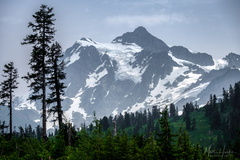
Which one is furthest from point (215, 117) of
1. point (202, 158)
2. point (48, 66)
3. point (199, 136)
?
point (202, 158)

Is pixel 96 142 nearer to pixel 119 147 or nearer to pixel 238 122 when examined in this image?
pixel 119 147

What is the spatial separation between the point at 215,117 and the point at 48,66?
152m

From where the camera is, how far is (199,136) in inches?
6516

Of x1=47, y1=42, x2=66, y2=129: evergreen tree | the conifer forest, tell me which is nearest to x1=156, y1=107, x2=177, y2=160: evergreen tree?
the conifer forest

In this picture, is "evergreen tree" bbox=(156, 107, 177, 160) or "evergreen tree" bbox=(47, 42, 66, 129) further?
"evergreen tree" bbox=(47, 42, 66, 129)

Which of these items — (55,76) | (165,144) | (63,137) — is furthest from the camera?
(55,76)

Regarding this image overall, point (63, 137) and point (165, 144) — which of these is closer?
point (165, 144)

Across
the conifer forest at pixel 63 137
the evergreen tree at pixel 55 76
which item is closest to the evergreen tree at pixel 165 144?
the conifer forest at pixel 63 137

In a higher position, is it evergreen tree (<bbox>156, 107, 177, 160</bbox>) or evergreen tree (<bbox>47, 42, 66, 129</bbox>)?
evergreen tree (<bbox>47, 42, 66, 129</bbox>)

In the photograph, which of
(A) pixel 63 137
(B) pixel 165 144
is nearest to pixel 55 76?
(A) pixel 63 137

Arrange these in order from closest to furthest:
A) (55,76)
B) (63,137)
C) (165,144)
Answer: (165,144), (63,137), (55,76)

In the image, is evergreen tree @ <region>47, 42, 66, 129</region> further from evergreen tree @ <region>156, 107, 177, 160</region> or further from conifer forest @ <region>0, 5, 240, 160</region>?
evergreen tree @ <region>156, 107, 177, 160</region>

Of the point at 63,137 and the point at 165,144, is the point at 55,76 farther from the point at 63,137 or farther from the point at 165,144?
the point at 165,144

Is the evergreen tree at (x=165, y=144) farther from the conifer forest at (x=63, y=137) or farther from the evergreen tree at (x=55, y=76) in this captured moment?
the evergreen tree at (x=55, y=76)
